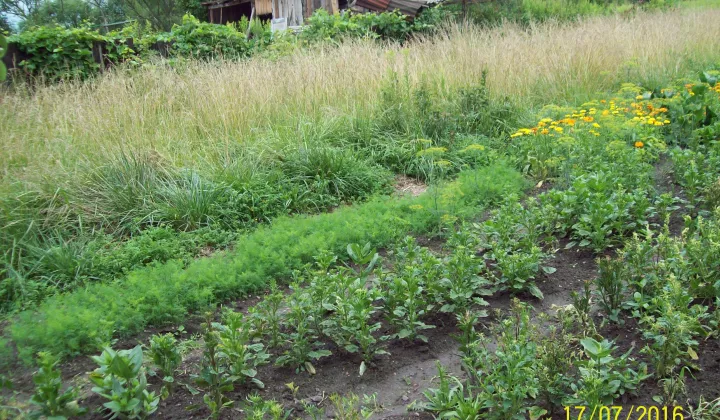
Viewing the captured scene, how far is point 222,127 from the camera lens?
740 cm

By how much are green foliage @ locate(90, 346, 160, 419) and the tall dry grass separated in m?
3.55

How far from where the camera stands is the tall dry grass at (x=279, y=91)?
675cm

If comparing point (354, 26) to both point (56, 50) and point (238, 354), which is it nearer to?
point (56, 50)

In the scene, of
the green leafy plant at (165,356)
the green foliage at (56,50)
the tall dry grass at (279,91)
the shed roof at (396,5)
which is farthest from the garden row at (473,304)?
the shed roof at (396,5)

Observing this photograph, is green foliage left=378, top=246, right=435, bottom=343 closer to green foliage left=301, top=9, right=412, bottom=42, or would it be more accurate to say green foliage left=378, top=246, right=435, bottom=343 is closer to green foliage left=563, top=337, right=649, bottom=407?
green foliage left=563, top=337, right=649, bottom=407

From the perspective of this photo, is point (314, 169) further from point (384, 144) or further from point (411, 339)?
point (411, 339)

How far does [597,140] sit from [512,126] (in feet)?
5.19

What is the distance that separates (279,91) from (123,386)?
5.77m

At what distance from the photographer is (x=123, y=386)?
3.05 meters

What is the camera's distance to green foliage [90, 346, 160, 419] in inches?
113
